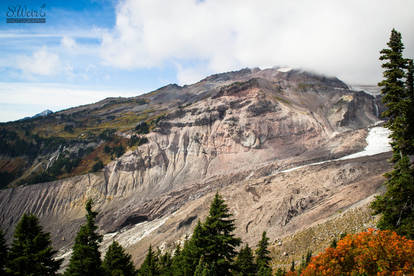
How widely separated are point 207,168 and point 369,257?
72186mm

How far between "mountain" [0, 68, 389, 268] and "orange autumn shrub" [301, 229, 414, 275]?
33.6 m

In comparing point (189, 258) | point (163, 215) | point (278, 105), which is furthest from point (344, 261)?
point (278, 105)

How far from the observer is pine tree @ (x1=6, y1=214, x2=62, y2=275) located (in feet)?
42.3

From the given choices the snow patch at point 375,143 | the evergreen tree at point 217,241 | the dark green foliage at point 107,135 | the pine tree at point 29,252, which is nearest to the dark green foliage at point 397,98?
the evergreen tree at point 217,241

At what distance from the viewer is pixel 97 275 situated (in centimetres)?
1539

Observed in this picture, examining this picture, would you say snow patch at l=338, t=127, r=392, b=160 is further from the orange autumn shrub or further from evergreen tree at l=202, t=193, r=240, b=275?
evergreen tree at l=202, t=193, r=240, b=275

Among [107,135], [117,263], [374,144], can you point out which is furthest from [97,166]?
[374,144]

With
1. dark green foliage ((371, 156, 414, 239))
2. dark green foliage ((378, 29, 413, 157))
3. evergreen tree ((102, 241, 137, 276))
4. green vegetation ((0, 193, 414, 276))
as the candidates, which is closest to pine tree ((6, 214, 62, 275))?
green vegetation ((0, 193, 414, 276))

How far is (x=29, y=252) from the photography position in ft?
43.8

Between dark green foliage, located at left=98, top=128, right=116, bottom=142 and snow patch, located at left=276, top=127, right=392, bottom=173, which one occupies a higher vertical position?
dark green foliage, located at left=98, top=128, right=116, bottom=142

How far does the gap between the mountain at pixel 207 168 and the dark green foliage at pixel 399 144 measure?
31377 millimetres

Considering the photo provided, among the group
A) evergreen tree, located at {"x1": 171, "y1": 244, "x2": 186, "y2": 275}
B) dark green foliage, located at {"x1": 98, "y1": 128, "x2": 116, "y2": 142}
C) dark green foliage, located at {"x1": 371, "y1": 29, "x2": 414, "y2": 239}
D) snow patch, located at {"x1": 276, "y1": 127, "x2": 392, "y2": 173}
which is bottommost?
evergreen tree, located at {"x1": 171, "y1": 244, "x2": 186, "y2": 275}

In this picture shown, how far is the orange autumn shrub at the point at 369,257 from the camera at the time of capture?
9594 millimetres

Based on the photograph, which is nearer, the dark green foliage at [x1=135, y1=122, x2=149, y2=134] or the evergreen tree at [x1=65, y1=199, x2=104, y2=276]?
the evergreen tree at [x1=65, y1=199, x2=104, y2=276]
